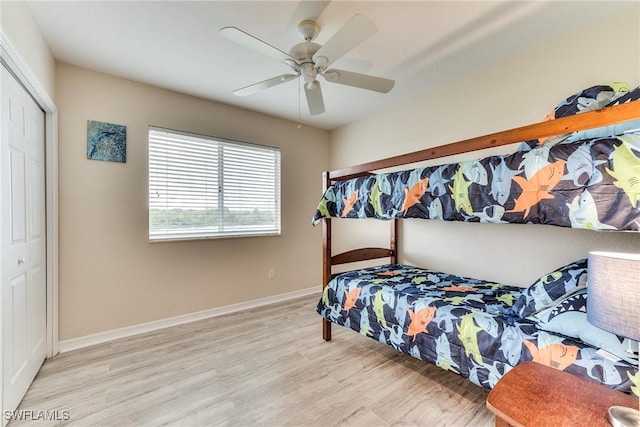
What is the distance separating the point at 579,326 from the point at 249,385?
191 cm

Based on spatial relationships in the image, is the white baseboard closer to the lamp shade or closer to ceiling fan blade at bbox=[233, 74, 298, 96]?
ceiling fan blade at bbox=[233, 74, 298, 96]

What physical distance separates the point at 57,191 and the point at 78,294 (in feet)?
3.00

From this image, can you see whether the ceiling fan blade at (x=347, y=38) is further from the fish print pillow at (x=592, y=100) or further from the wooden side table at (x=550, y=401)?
the wooden side table at (x=550, y=401)

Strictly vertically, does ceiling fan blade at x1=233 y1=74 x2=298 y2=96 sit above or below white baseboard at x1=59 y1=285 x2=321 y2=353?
above

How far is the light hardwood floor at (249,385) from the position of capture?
1.57 metres

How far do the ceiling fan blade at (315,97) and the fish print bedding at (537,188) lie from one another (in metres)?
0.76

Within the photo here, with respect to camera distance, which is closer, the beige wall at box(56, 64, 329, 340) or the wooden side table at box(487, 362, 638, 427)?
the wooden side table at box(487, 362, 638, 427)

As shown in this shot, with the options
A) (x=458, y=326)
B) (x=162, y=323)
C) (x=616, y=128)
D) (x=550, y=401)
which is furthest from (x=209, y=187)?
(x=616, y=128)

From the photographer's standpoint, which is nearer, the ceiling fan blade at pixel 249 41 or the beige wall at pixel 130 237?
the ceiling fan blade at pixel 249 41

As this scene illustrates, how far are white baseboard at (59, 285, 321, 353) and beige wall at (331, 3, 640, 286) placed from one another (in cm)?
157

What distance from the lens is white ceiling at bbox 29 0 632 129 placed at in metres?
1.71

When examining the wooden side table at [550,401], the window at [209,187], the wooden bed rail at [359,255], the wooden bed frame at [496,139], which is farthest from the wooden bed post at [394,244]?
the wooden side table at [550,401]

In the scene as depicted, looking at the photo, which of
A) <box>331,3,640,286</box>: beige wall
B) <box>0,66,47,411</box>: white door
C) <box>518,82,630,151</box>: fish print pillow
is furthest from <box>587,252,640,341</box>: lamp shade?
<box>0,66,47,411</box>: white door

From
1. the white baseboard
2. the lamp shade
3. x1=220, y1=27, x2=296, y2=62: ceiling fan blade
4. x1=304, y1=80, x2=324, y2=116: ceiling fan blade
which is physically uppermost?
x1=220, y1=27, x2=296, y2=62: ceiling fan blade
